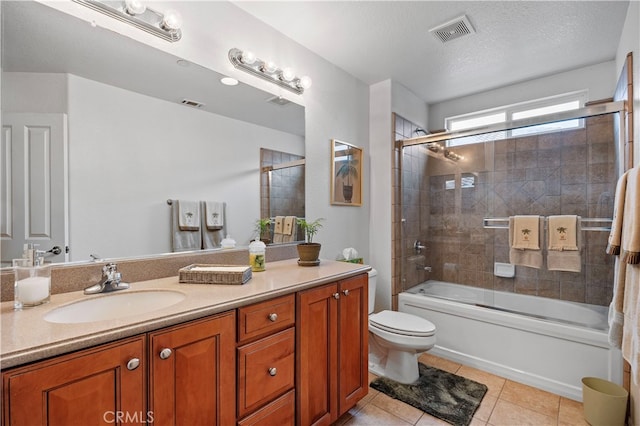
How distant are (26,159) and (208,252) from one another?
0.85m

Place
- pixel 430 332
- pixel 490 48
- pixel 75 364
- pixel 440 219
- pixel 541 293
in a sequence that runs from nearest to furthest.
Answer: pixel 75 364 < pixel 430 332 < pixel 490 48 < pixel 541 293 < pixel 440 219

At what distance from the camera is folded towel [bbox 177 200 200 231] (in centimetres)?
156

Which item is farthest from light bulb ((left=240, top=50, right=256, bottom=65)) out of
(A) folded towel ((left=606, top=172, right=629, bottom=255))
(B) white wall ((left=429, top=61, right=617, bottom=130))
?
(B) white wall ((left=429, top=61, right=617, bottom=130))

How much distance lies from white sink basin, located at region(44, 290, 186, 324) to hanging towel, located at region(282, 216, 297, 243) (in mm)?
966

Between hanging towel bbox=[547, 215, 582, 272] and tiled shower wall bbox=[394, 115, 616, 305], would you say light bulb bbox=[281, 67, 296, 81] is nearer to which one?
tiled shower wall bbox=[394, 115, 616, 305]

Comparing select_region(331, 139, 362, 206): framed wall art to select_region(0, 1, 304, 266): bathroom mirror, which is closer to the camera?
select_region(0, 1, 304, 266): bathroom mirror

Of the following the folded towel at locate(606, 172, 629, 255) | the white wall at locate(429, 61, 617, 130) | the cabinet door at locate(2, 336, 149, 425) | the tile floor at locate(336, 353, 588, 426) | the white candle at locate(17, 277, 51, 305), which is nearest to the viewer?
the cabinet door at locate(2, 336, 149, 425)

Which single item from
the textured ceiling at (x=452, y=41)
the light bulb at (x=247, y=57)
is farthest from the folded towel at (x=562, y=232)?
the light bulb at (x=247, y=57)

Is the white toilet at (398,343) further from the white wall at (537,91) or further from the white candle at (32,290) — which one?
the white wall at (537,91)

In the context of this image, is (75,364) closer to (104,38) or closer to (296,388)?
(296,388)

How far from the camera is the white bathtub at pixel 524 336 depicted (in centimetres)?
197

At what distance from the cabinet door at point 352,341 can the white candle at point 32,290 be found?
1236 millimetres

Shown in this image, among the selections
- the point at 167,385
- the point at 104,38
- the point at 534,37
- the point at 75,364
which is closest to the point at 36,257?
the point at 75,364

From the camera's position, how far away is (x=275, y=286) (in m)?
1.33
